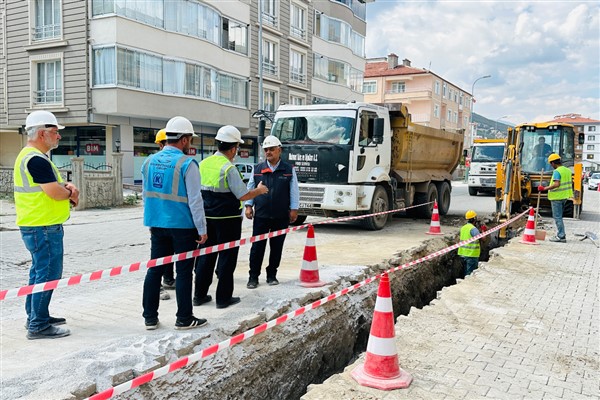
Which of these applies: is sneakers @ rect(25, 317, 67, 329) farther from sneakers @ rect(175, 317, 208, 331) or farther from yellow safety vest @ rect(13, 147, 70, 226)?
sneakers @ rect(175, 317, 208, 331)

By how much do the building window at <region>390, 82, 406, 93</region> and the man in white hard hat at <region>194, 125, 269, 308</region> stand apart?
5266 centimetres

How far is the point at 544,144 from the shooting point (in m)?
15.3

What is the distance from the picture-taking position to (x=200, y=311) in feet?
16.2

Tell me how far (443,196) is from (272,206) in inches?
397

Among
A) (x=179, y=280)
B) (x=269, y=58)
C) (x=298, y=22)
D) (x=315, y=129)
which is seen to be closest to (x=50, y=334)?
(x=179, y=280)

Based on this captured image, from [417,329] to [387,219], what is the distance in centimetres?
779

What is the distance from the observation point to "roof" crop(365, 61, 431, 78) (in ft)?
175

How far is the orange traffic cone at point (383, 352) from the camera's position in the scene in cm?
364

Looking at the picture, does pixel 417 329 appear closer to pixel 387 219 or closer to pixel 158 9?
pixel 387 219

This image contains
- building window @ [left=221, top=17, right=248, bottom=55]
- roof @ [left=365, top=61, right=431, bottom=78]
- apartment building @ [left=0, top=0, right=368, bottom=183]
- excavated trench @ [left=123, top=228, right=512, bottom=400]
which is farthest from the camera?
roof @ [left=365, top=61, right=431, bottom=78]

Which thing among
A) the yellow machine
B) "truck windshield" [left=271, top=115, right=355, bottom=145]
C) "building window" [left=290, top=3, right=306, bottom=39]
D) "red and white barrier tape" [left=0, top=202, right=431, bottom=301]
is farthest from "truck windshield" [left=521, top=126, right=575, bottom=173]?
"building window" [left=290, top=3, right=306, bottom=39]

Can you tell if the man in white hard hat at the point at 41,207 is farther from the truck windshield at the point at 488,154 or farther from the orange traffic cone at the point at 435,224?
the truck windshield at the point at 488,154

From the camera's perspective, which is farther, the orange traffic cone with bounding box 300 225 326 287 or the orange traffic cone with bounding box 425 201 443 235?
the orange traffic cone with bounding box 425 201 443 235

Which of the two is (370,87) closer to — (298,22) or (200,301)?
(298,22)
